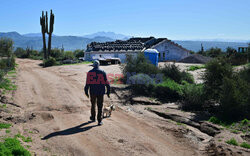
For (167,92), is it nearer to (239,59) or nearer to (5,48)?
(239,59)

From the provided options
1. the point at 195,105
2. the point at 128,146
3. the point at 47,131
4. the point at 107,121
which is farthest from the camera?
the point at 195,105

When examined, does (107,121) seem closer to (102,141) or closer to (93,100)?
(93,100)

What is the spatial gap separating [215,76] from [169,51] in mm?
30819

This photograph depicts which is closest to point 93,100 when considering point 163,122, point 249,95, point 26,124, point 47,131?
point 47,131

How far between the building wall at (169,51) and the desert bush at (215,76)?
2771 centimetres

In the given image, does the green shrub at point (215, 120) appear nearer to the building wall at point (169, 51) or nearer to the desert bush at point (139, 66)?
the desert bush at point (139, 66)

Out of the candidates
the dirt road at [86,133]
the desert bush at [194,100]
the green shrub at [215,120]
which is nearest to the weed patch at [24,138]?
the dirt road at [86,133]

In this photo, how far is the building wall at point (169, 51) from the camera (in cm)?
4238

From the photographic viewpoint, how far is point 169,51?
43.9 m

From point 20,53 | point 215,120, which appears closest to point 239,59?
point 215,120

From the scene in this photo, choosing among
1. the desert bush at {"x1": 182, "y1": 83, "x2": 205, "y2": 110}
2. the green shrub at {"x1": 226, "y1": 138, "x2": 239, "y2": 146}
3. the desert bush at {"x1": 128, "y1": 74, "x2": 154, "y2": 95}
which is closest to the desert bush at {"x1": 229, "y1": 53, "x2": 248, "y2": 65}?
the desert bush at {"x1": 128, "y1": 74, "x2": 154, "y2": 95}

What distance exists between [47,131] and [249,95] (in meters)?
9.66

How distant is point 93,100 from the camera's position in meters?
8.13

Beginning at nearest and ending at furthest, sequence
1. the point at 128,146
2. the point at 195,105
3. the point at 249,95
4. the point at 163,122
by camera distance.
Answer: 1. the point at 128,146
2. the point at 163,122
3. the point at 249,95
4. the point at 195,105
